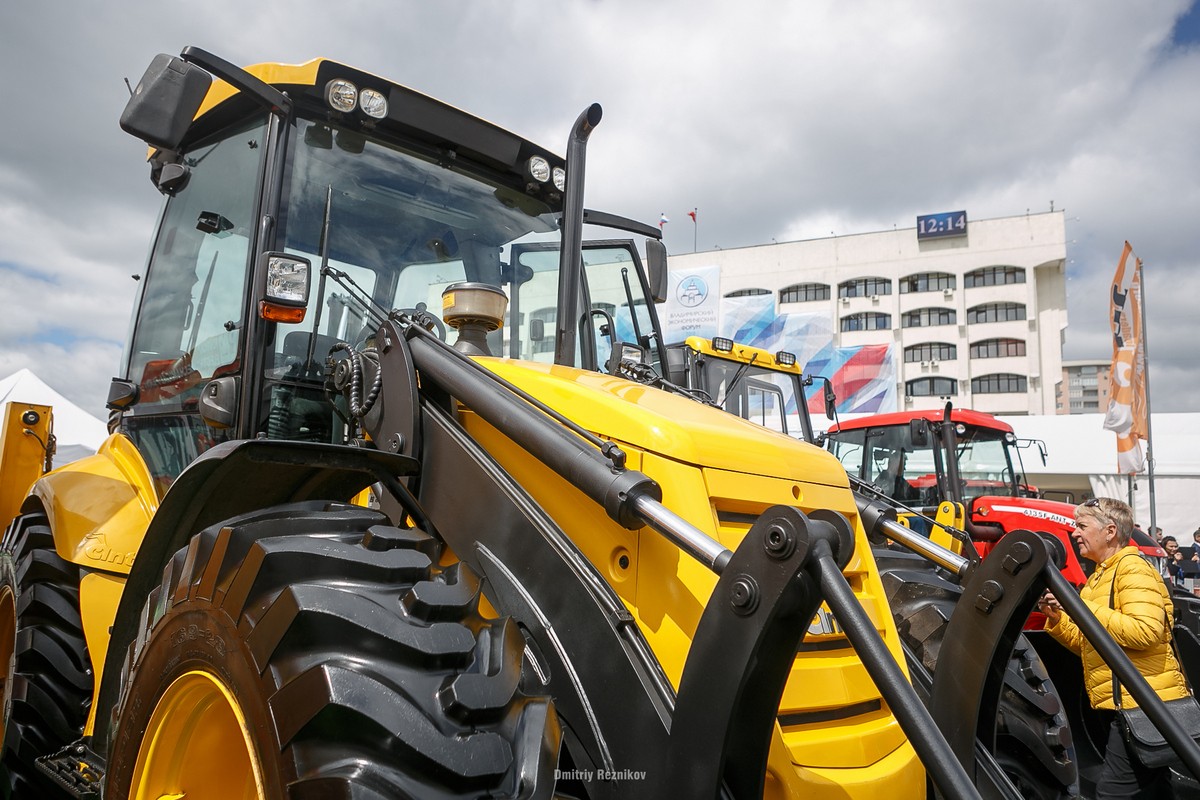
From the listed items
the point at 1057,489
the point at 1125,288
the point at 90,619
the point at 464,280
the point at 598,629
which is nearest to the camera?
the point at 598,629

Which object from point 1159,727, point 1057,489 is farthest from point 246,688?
point 1057,489

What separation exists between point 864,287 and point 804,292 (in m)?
3.54

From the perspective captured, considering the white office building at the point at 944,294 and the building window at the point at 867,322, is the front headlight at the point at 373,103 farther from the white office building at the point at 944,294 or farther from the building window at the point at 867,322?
the building window at the point at 867,322

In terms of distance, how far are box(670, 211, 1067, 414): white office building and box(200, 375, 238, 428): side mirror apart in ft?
145

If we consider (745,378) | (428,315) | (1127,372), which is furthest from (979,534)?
(1127,372)

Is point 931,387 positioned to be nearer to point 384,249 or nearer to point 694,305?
point 694,305

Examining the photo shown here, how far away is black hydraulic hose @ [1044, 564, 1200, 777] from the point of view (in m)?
1.97

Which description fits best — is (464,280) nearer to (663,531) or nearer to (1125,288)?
(663,531)

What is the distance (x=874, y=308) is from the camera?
164 ft

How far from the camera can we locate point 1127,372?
47.5 feet

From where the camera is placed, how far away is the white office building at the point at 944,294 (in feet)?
153

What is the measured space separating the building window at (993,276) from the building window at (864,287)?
14.3 feet

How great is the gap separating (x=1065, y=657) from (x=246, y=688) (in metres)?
4.57

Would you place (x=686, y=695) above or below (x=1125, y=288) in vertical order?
below
